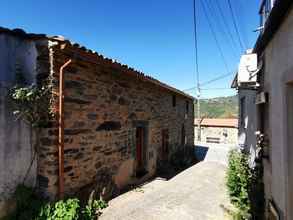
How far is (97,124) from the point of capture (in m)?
5.62

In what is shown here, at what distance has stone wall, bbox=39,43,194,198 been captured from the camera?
4449mm

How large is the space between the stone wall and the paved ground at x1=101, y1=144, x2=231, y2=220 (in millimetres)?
650

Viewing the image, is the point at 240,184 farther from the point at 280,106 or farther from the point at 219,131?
the point at 219,131

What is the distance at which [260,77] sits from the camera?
497 cm

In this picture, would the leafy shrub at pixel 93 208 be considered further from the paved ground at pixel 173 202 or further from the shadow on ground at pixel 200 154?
the shadow on ground at pixel 200 154

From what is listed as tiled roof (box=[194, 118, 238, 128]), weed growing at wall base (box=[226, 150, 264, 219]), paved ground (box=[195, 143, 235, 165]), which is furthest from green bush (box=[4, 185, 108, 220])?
tiled roof (box=[194, 118, 238, 128])

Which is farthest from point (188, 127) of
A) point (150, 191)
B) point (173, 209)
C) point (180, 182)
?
point (173, 209)

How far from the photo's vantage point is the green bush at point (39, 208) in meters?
4.06

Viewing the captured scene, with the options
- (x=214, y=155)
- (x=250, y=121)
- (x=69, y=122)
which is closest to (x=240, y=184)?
(x=250, y=121)

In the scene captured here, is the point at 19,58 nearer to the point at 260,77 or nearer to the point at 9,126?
the point at 9,126

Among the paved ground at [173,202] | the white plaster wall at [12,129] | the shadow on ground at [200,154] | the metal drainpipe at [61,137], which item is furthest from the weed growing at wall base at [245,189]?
the shadow on ground at [200,154]

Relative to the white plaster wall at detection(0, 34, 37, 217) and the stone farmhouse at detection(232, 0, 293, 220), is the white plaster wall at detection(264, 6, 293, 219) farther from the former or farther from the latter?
the white plaster wall at detection(0, 34, 37, 217)

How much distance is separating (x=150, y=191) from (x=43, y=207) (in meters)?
3.45

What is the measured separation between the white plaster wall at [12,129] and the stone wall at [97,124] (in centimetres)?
31
